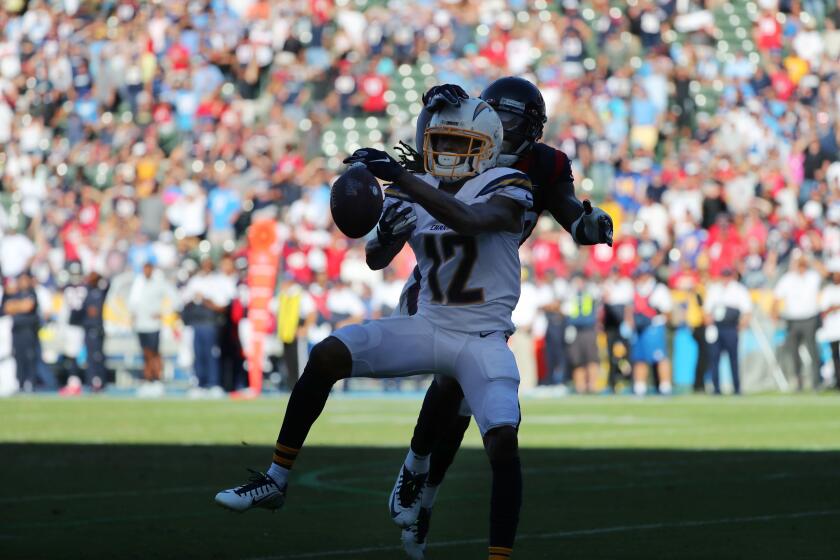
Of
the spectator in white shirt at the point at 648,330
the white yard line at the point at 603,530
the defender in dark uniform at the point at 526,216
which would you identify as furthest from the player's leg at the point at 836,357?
the defender in dark uniform at the point at 526,216

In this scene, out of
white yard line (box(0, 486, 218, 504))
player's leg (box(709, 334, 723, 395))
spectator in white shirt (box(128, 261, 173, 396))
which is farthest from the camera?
spectator in white shirt (box(128, 261, 173, 396))

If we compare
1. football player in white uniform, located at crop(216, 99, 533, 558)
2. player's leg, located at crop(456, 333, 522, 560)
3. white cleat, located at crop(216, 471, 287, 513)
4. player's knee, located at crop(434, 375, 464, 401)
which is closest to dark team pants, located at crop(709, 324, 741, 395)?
player's knee, located at crop(434, 375, 464, 401)

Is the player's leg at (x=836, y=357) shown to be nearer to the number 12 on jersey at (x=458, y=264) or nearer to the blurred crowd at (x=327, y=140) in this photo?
the blurred crowd at (x=327, y=140)

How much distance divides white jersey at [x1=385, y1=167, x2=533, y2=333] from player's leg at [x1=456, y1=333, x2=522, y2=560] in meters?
0.11

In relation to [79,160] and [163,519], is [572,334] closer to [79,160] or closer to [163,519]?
[79,160]

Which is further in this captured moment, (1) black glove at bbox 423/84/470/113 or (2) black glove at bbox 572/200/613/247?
(2) black glove at bbox 572/200/613/247

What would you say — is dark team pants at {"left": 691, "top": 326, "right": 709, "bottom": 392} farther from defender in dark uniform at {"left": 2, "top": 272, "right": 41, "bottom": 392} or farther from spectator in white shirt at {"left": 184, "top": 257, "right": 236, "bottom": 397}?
defender in dark uniform at {"left": 2, "top": 272, "right": 41, "bottom": 392}

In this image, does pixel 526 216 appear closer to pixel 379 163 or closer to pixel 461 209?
pixel 461 209

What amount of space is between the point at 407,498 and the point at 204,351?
1459 cm

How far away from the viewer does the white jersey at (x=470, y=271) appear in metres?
6.40

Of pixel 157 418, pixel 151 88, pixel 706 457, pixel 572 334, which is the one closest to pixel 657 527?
pixel 706 457

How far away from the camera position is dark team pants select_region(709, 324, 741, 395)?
2089cm

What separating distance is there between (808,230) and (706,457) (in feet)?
37.0

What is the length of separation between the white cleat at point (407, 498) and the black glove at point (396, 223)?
1219mm
